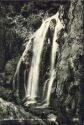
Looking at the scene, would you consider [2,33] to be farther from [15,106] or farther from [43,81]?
[15,106]

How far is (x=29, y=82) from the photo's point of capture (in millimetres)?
45531

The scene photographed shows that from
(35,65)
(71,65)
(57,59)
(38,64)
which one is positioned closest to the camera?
(71,65)

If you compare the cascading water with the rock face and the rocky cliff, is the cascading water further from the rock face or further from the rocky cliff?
the rock face

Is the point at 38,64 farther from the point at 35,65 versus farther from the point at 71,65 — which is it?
the point at 71,65

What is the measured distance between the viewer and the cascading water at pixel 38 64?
4472cm

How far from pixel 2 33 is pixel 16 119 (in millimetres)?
11413

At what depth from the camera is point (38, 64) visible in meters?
45.8

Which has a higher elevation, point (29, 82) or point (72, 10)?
point (72, 10)

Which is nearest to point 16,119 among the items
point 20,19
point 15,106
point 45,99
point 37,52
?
point 15,106

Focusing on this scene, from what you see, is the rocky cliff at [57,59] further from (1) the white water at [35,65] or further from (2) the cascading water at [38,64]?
(1) the white water at [35,65]

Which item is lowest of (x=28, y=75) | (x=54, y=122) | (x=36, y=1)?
(x=54, y=122)

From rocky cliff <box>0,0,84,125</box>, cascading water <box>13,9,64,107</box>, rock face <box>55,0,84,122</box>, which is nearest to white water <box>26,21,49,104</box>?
cascading water <box>13,9,64,107</box>

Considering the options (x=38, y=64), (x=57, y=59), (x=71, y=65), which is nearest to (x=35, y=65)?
(x=38, y=64)

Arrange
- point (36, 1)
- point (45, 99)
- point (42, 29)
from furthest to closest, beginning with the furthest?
point (36, 1)
point (42, 29)
point (45, 99)
